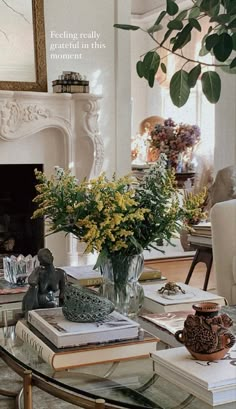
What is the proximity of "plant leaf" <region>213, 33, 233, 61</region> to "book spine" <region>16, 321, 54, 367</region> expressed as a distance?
76cm

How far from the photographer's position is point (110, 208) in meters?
1.77

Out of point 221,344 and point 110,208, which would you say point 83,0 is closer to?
point 110,208

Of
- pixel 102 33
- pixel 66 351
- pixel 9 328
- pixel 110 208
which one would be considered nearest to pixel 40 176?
pixel 110 208

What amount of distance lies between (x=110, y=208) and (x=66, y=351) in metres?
0.46

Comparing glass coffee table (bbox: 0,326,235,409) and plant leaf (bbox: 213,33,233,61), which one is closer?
glass coffee table (bbox: 0,326,235,409)

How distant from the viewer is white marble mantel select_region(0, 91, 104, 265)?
447 cm

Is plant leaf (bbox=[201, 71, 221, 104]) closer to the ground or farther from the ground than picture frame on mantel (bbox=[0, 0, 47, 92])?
closer to the ground

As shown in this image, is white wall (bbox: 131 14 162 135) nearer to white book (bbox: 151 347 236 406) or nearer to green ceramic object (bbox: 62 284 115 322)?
green ceramic object (bbox: 62 284 115 322)

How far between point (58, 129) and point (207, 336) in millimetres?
3510

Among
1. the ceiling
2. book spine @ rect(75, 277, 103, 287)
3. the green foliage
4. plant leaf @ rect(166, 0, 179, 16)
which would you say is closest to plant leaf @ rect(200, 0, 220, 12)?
the green foliage

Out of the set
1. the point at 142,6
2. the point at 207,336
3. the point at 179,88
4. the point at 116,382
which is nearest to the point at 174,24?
the point at 179,88

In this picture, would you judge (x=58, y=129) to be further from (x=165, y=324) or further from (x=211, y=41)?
(x=211, y=41)

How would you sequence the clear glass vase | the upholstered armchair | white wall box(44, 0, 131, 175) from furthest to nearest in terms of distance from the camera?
white wall box(44, 0, 131, 175)
the upholstered armchair
the clear glass vase

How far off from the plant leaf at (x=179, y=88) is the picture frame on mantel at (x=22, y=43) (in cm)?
318
